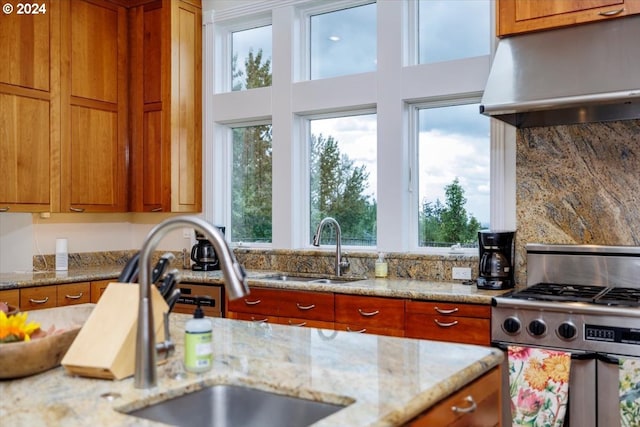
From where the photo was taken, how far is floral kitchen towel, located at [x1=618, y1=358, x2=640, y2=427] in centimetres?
241

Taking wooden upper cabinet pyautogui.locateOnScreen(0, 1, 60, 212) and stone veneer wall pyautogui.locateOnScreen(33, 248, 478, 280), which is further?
wooden upper cabinet pyautogui.locateOnScreen(0, 1, 60, 212)

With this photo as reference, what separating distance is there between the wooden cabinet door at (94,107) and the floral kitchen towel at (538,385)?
310cm

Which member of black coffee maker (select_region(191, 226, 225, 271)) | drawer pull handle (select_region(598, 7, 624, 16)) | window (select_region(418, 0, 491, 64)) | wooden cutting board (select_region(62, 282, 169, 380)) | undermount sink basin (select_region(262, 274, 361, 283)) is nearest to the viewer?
wooden cutting board (select_region(62, 282, 169, 380))

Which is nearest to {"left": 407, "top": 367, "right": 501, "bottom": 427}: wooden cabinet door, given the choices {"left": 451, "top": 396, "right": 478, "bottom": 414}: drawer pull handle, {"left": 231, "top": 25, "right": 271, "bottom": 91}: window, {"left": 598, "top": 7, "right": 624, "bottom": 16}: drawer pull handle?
{"left": 451, "top": 396, "right": 478, "bottom": 414}: drawer pull handle

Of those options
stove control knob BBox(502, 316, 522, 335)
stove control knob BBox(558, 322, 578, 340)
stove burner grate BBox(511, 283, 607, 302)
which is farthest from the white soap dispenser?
stove control knob BBox(558, 322, 578, 340)

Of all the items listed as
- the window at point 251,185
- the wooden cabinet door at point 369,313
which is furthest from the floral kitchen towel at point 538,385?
the window at point 251,185

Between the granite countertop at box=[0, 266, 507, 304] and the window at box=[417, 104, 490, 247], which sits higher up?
the window at box=[417, 104, 490, 247]

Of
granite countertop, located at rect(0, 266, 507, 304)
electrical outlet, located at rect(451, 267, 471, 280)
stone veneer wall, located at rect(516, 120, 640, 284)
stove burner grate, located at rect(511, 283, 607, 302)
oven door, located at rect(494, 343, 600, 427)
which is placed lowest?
oven door, located at rect(494, 343, 600, 427)

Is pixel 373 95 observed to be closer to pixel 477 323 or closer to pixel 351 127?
pixel 351 127

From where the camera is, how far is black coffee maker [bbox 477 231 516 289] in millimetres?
3164

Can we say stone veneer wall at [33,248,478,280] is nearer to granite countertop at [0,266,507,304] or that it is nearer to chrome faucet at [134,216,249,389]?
granite countertop at [0,266,507,304]

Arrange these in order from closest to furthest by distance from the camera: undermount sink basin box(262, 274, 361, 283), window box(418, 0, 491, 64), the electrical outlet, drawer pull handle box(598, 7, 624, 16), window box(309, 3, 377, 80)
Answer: drawer pull handle box(598, 7, 624, 16), the electrical outlet, window box(418, 0, 491, 64), undermount sink basin box(262, 274, 361, 283), window box(309, 3, 377, 80)

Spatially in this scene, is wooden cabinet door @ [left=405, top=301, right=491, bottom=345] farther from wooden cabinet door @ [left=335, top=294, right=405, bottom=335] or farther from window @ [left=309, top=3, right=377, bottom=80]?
window @ [left=309, top=3, right=377, bottom=80]

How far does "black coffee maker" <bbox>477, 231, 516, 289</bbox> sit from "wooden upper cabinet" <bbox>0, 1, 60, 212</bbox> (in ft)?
9.39
